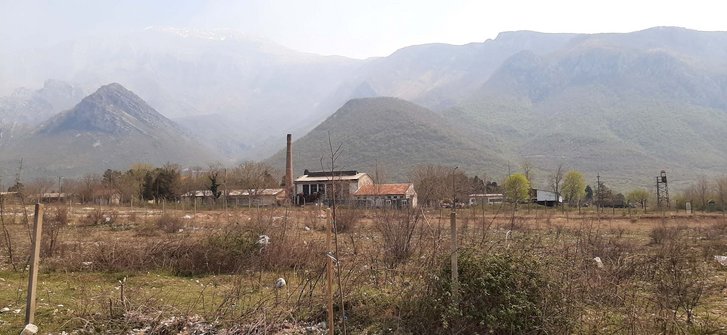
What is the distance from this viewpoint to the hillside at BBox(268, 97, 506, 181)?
114 m

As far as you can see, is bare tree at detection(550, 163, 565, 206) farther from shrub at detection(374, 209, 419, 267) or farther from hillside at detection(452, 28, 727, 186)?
shrub at detection(374, 209, 419, 267)

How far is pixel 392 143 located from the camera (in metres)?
128

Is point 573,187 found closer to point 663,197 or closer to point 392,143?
point 663,197

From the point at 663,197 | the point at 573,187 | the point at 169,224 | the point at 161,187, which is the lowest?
the point at 663,197

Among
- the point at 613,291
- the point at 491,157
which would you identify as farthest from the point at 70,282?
the point at 491,157

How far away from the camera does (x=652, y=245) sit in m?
17.7

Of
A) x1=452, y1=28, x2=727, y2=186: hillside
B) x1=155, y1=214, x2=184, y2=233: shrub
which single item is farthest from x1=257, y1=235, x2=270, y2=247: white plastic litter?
x1=452, y1=28, x2=727, y2=186: hillside

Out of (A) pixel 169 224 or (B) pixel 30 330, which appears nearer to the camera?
(B) pixel 30 330

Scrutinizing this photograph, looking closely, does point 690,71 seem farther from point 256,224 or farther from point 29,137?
point 29,137

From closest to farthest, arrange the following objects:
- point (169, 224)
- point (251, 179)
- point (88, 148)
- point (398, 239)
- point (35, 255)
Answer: point (35, 255) < point (398, 239) < point (169, 224) < point (251, 179) < point (88, 148)

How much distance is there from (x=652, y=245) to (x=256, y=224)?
42.1 ft

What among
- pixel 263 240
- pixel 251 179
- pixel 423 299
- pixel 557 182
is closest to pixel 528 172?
pixel 557 182

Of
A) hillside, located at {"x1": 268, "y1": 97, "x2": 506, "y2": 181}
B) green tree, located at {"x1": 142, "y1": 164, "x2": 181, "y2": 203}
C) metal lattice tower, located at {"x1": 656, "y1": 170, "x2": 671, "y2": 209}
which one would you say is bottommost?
metal lattice tower, located at {"x1": 656, "y1": 170, "x2": 671, "y2": 209}

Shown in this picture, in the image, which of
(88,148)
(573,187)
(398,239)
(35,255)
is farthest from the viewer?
(88,148)
